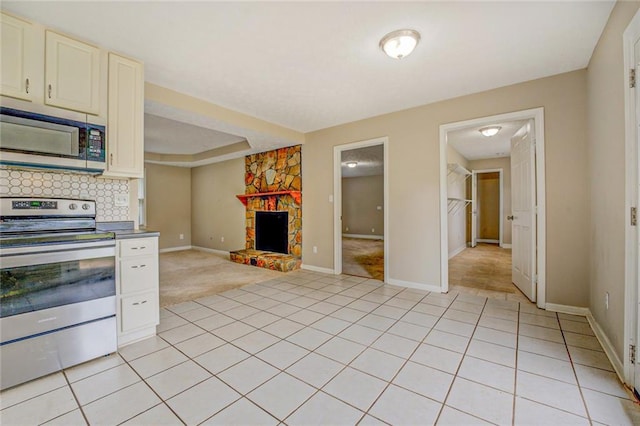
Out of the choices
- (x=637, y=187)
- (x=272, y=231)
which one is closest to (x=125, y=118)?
(x=272, y=231)

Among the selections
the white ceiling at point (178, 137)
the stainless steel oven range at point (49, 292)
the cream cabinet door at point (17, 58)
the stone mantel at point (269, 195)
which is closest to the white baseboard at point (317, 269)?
the stone mantel at point (269, 195)

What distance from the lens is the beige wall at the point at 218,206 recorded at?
656 cm

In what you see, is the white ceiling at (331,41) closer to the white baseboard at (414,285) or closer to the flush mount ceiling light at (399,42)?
the flush mount ceiling light at (399,42)

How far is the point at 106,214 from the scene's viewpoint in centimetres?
259

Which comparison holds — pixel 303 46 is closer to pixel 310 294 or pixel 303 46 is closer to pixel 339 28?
pixel 339 28

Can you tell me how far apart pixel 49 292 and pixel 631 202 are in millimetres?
3771

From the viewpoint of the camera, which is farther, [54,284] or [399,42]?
[399,42]

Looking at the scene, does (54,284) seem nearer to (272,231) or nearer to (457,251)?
(272,231)

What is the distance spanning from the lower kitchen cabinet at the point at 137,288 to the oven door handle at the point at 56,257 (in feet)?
0.37

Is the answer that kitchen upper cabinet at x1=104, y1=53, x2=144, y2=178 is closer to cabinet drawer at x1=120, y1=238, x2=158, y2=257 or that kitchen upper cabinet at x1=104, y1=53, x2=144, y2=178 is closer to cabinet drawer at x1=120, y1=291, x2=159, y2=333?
cabinet drawer at x1=120, y1=238, x2=158, y2=257

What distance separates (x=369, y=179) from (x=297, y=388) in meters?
8.99

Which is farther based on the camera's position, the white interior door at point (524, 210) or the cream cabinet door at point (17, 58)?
the white interior door at point (524, 210)

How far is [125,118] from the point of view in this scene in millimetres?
2434

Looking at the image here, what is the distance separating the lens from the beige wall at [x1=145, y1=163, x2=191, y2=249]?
686 cm
